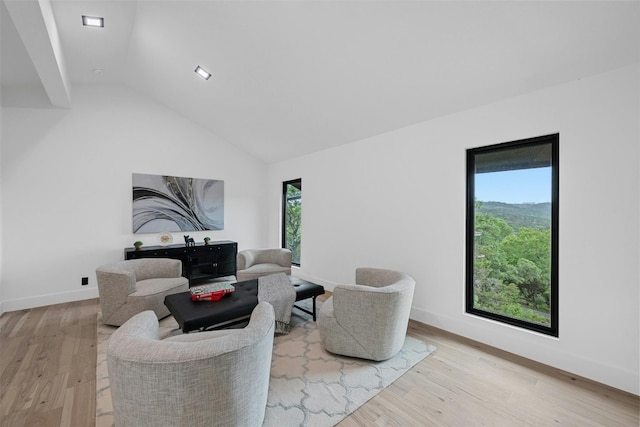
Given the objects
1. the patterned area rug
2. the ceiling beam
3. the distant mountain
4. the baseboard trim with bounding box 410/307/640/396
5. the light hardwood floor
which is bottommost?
the light hardwood floor

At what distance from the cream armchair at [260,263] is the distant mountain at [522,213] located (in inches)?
110

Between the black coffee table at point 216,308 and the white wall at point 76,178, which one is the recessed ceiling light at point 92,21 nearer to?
the white wall at point 76,178

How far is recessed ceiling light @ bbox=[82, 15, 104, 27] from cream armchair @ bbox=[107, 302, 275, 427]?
3161 millimetres

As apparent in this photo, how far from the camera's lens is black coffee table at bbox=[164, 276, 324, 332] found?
90.4 inches

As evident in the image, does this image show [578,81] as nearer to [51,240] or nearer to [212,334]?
[212,334]

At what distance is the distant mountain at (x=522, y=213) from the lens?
2.46 m

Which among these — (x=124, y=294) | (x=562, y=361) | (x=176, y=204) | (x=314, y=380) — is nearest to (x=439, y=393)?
(x=314, y=380)

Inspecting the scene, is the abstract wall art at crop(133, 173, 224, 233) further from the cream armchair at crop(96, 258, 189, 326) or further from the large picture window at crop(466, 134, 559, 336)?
the large picture window at crop(466, 134, 559, 336)

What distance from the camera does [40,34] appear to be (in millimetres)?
2131

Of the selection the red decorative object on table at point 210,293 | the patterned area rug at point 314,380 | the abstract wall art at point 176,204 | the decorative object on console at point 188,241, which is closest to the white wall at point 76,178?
the abstract wall art at point 176,204

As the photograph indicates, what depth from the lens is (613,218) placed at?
205cm

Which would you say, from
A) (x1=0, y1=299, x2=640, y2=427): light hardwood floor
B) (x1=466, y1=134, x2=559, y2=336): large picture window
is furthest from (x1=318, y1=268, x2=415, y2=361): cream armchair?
(x1=466, y1=134, x2=559, y2=336): large picture window

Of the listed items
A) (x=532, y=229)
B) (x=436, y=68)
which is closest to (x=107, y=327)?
(x=436, y=68)

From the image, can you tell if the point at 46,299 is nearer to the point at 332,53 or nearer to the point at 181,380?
the point at 181,380
